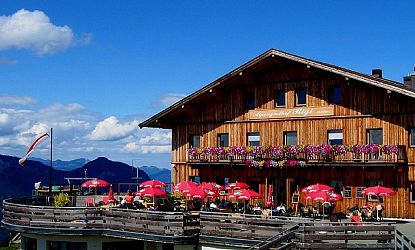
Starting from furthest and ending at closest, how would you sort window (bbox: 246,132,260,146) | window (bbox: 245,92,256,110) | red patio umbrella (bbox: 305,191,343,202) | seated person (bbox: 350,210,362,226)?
window (bbox: 245,92,256,110) → window (bbox: 246,132,260,146) → red patio umbrella (bbox: 305,191,343,202) → seated person (bbox: 350,210,362,226)

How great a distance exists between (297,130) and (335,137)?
2276 millimetres

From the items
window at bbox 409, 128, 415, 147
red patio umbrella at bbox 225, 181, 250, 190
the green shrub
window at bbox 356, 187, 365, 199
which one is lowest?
the green shrub

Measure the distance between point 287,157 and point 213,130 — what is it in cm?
584

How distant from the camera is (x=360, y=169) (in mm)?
31531

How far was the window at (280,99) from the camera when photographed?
114 feet

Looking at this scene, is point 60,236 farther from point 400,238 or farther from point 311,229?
point 400,238

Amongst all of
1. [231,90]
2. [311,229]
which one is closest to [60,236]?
[311,229]

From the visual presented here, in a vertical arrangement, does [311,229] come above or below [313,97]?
below

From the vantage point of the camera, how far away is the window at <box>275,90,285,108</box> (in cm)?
3484

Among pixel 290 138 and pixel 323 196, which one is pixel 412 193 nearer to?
pixel 323 196

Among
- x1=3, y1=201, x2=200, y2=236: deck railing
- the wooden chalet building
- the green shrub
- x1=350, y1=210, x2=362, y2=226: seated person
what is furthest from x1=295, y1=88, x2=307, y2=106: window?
the green shrub

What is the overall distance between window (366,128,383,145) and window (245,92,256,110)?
726 centimetres

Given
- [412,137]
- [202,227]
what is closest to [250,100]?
[412,137]

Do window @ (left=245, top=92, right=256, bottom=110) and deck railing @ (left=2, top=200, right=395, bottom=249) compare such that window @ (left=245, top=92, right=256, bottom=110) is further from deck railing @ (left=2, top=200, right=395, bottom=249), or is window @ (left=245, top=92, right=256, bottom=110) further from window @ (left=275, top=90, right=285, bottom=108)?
deck railing @ (left=2, top=200, right=395, bottom=249)
